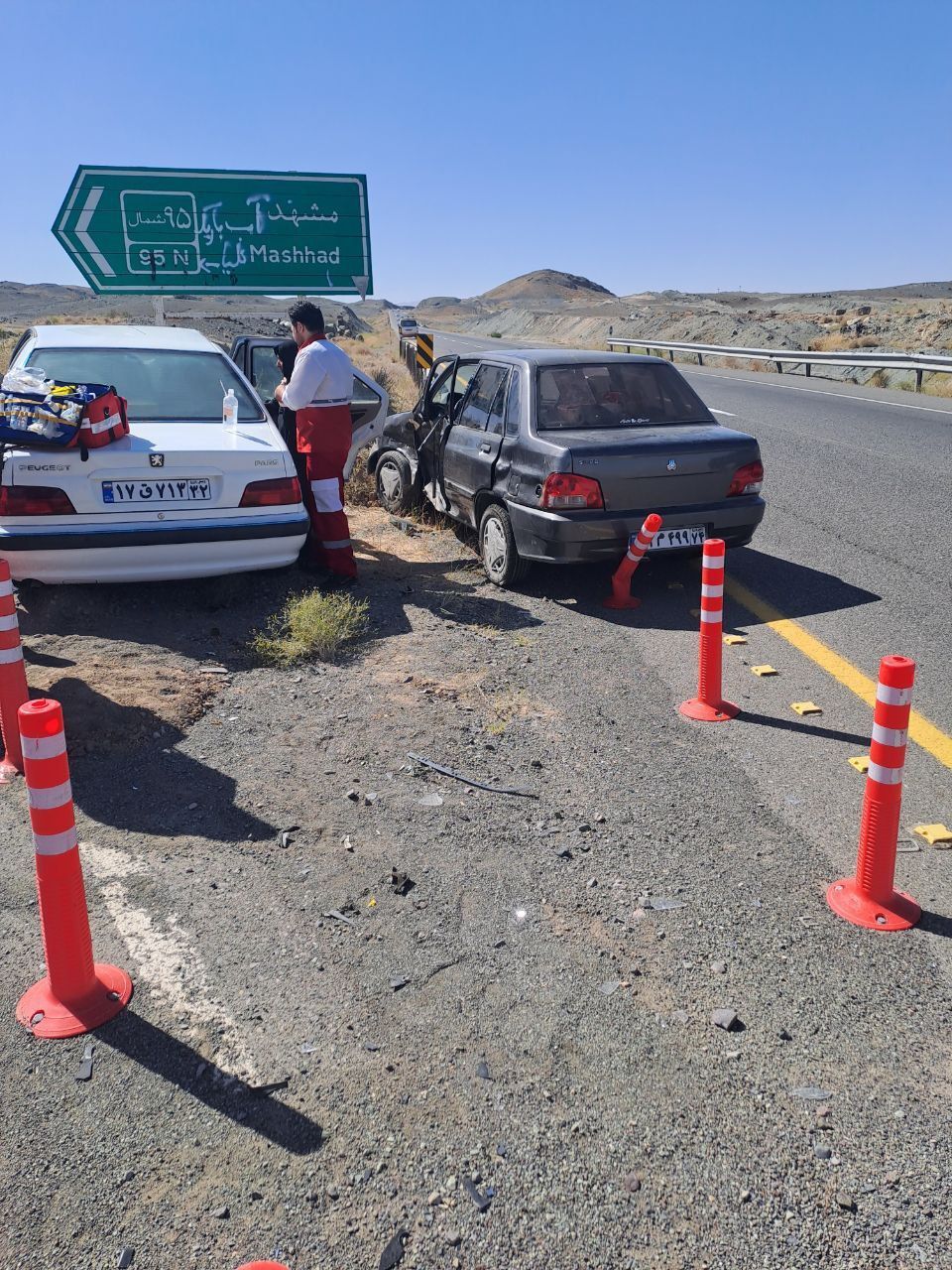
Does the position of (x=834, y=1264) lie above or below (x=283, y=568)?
below

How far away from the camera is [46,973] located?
123 inches

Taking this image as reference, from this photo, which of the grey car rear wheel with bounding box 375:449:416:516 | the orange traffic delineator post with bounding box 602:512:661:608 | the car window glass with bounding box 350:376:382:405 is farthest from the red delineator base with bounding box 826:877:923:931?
the grey car rear wheel with bounding box 375:449:416:516

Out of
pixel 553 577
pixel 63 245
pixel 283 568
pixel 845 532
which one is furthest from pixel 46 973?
pixel 63 245

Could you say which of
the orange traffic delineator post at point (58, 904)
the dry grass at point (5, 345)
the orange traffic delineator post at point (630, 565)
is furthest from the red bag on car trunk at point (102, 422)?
the dry grass at point (5, 345)

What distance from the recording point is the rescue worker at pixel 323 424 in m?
6.82

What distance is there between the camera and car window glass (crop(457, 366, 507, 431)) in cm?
767

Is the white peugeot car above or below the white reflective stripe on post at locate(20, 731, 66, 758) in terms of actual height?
above

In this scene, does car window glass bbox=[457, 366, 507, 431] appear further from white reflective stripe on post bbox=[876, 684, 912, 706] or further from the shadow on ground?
the shadow on ground

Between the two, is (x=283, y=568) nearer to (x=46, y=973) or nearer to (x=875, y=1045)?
(x=46, y=973)

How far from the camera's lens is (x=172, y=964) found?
10.4 feet

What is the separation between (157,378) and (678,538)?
374 cm

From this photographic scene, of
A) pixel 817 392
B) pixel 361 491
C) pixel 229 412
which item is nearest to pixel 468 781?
pixel 229 412

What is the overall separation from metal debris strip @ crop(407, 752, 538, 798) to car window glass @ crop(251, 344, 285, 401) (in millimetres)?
5739

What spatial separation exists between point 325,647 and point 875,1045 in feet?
12.5
